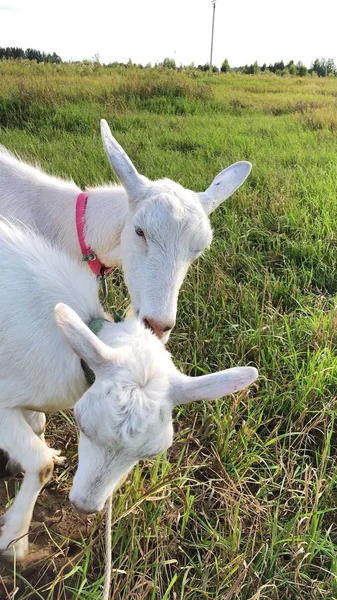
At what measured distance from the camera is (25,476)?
7.13 ft

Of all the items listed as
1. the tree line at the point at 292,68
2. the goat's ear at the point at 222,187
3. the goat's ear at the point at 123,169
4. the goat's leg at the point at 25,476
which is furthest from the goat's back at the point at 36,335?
the tree line at the point at 292,68

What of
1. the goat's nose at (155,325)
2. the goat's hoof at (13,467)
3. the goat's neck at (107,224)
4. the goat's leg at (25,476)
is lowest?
the goat's hoof at (13,467)

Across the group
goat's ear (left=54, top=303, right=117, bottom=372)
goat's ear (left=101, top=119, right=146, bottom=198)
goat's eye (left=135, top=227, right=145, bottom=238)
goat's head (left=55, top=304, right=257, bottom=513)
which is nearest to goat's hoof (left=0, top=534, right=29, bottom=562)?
goat's head (left=55, top=304, right=257, bottom=513)

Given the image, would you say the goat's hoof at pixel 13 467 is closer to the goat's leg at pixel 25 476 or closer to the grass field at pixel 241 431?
the grass field at pixel 241 431

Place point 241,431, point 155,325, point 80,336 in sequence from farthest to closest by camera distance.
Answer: point 241,431 → point 155,325 → point 80,336

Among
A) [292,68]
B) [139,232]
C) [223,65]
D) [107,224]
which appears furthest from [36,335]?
[292,68]

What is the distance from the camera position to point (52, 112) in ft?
27.8

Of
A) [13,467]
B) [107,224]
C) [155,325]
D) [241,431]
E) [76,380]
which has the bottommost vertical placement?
[13,467]

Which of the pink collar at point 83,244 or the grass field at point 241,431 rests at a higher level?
the pink collar at point 83,244

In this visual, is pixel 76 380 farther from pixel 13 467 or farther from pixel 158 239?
pixel 158 239

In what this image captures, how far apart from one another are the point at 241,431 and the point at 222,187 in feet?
4.74

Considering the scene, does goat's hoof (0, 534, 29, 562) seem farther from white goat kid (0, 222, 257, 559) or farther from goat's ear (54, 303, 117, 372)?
goat's ear (54, 303, 117, 372)

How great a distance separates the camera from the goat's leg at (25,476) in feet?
7.05

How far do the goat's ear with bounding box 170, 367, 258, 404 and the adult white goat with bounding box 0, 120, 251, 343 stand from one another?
61 cm
